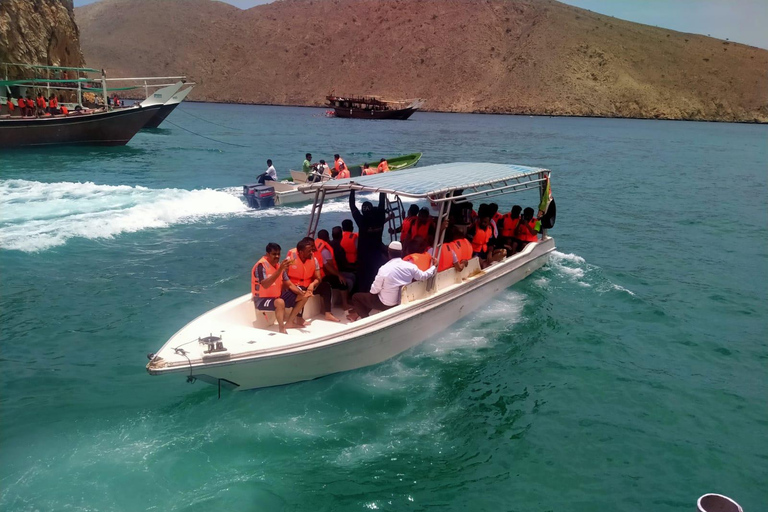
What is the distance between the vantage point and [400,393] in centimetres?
852

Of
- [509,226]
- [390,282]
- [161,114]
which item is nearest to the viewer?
[390,282]

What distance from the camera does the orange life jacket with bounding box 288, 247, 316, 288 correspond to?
336 inches

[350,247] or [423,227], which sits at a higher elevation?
[423,227]

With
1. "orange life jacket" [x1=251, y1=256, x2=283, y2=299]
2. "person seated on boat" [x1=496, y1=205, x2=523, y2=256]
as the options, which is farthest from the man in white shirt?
"person seated on boat" [x1=496, y1=205, x2=523, y2=256]

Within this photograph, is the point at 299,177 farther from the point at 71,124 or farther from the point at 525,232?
the point at 71,124

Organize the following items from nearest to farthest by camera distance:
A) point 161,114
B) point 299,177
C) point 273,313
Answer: point 273,313 → point 299,177 → point 161,114

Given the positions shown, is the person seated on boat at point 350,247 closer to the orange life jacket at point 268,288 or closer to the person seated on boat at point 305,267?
the person seated on boat at point 305,267

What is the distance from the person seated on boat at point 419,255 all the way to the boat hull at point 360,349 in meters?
0.54

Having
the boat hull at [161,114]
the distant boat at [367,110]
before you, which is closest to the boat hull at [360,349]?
the boat hull at [161,114]

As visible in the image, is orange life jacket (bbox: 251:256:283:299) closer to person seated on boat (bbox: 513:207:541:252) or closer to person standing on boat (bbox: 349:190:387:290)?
person standing on boat (bbox: 349:190:387:290)

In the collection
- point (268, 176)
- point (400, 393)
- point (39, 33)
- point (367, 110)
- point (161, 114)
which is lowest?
point (400, 393)

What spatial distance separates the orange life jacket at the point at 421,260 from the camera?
9.16 m

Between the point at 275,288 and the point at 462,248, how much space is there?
3.48 metres

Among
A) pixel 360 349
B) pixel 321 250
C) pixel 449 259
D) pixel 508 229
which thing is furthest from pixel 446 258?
pixel 508 229
